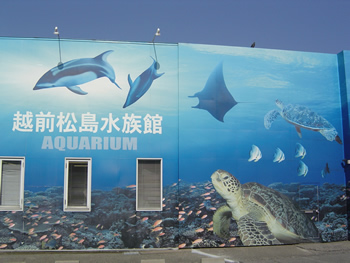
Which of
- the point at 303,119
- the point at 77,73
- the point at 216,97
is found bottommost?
the point at 303,119

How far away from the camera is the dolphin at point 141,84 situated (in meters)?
11.3

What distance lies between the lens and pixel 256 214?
37.0 ft

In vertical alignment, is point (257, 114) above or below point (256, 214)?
above

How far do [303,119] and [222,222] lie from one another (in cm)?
407

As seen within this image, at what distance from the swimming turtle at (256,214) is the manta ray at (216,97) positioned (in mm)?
1817

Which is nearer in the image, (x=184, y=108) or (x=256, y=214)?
(x=256, y=214)

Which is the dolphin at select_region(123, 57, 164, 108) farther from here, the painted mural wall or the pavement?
the pavement

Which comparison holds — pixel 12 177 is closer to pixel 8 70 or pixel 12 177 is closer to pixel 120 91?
pixel 8 70

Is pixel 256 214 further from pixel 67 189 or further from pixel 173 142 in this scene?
pixel 67 189

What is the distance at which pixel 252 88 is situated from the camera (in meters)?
11.9

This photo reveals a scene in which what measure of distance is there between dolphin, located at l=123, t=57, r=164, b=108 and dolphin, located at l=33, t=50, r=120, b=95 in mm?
528

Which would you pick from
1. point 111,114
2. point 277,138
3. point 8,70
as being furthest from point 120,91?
point 277,138

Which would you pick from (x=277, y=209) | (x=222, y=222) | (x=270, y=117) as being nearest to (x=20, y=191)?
(x=222, y=222)

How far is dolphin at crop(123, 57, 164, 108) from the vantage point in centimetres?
1134
